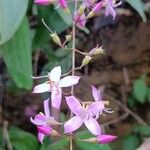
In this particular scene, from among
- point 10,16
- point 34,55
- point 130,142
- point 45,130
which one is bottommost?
point 130,142

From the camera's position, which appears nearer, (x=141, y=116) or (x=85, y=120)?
(x=85, y=120)

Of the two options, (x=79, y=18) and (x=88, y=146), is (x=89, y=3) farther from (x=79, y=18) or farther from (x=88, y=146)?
(x=88, y=146)

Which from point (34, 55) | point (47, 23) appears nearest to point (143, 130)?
point (34, 55)

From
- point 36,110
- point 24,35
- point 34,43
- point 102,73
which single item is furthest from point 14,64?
point 102,73

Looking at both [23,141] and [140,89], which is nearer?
[23,141]

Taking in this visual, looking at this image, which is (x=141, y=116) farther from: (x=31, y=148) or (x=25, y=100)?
(x=31, y=148)

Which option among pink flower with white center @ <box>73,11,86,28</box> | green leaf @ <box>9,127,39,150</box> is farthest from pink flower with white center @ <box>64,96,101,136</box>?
green leaf @ <box>9,127,39,150</box>

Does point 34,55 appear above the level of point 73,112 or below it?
below

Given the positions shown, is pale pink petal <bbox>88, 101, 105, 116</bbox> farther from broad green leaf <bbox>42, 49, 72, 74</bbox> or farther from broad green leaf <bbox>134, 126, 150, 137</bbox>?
broad green leaf <bbox>134, 126, 150, 137</bbox>

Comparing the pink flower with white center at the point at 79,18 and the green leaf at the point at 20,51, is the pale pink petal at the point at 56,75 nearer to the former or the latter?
the pink flower with white center at the point at 79,18
